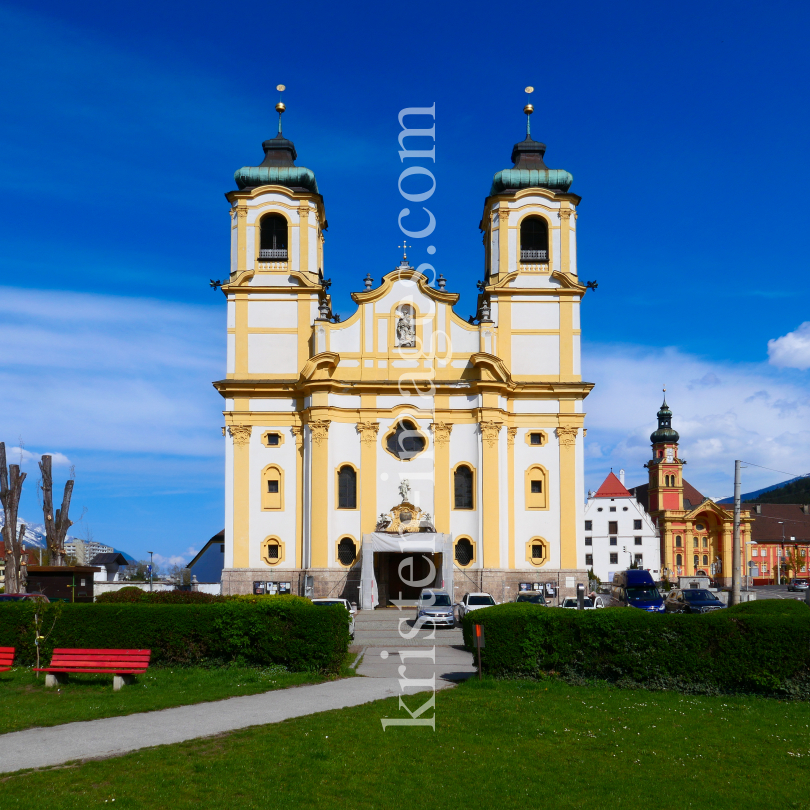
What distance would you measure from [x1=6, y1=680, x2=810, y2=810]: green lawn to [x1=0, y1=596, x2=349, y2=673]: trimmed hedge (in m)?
3.74

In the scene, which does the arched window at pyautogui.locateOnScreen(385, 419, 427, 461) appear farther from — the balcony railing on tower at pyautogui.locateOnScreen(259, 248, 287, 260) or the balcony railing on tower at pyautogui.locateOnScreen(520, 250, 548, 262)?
the balcony railing on tower at pyautogui.locateOnScreen(259, 248, 287, 260)

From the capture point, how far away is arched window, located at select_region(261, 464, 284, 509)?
4659cm

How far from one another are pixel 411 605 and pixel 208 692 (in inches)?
1162

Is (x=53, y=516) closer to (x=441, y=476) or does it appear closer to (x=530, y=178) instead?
(x=441, y=476)

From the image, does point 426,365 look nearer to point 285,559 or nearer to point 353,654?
point 285,559

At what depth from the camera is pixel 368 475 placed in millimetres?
45969

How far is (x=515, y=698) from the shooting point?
15.1 meters

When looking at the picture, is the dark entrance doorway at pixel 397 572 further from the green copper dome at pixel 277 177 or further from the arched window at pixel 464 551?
the green copper dome at pixel 277 177

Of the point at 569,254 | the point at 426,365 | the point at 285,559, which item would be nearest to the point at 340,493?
the point at 285,559

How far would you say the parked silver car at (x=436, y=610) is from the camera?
30.5 m

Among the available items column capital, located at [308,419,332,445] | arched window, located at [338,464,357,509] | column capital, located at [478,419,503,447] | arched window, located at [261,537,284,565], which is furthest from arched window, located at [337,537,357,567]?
column capital, located at [478,419,503,447]

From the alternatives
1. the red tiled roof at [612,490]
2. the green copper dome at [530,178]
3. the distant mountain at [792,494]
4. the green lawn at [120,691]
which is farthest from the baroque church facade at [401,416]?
the distant mountain at [792,494]

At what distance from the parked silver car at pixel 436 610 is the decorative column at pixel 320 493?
1190 centimetres

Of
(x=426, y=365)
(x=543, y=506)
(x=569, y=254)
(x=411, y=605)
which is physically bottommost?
(x=411, y=605)
